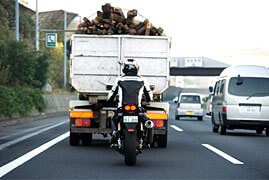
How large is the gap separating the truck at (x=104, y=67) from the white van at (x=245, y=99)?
602cm

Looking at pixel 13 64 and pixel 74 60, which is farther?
pixel 13 64

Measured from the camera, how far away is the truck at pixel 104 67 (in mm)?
13570

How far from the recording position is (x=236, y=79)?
1997 centimetres

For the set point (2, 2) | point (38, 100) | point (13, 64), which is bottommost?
point (38, 100)

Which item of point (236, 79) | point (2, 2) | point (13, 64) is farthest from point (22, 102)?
point (2, 2)

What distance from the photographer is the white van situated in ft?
63.9

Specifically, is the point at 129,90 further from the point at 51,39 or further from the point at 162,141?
the point at 51,39

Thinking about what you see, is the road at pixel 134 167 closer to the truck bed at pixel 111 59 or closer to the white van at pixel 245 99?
the truck bed at pixel 111 59

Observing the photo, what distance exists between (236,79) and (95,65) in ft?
24.5

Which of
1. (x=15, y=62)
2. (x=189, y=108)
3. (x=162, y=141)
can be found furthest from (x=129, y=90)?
(x=15, y=62)

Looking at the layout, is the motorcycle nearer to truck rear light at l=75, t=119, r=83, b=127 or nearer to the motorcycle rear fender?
the motorcycle rear fender

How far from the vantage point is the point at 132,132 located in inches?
396

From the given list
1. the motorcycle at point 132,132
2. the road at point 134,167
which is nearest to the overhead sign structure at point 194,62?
the road at point 134,167

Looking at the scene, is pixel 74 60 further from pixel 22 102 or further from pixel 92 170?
pixel 22 102
